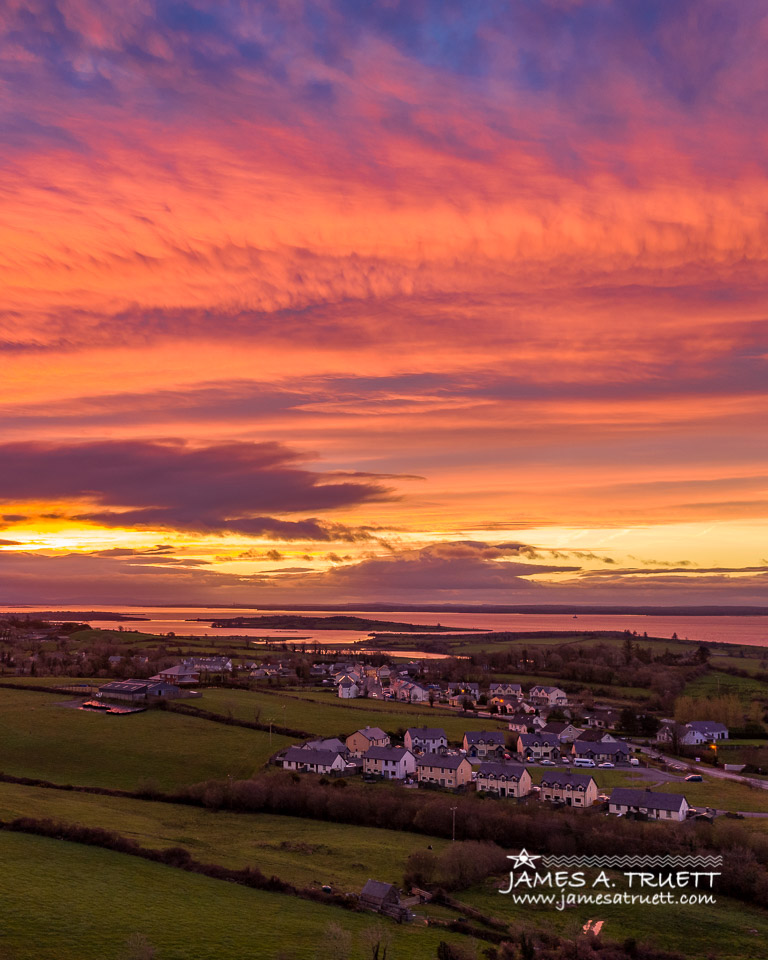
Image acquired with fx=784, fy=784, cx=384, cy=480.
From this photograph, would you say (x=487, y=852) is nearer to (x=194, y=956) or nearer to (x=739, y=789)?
(x=194, y=956)

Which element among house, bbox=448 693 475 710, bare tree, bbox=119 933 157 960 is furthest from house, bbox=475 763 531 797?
house, bbox=448 693 475 710

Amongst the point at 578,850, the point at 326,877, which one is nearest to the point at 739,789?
the point at 578,850

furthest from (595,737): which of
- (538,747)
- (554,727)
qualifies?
(538,747)

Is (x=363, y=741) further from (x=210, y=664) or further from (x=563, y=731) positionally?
(x=210, y=664)

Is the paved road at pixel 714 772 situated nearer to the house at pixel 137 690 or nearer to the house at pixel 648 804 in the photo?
the house at pixel 648 804

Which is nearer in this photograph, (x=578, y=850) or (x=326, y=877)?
(x=326, y=877)
